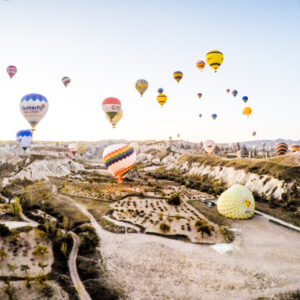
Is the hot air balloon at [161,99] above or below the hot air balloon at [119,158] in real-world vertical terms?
above

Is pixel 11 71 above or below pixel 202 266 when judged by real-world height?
above

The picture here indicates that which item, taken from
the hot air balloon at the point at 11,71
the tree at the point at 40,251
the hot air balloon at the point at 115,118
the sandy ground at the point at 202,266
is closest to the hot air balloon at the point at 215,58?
the hot air balloon at the point at 115,118

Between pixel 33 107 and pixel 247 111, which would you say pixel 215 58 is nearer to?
pixel 247 111

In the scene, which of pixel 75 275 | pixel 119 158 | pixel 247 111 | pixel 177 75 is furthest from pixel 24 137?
pixel 247 111

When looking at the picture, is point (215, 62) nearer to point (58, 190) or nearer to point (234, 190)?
point (234, 190)

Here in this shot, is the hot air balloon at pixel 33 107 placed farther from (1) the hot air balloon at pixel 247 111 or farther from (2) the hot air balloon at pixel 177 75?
(1) the hot air balloon at pixel 247 111

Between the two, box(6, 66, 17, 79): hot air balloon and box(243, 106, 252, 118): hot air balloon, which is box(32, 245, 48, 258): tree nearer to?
box(6, 66, 17, 79): hot air balloon

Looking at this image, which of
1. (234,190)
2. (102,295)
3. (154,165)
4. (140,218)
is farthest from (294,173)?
(154,165)
